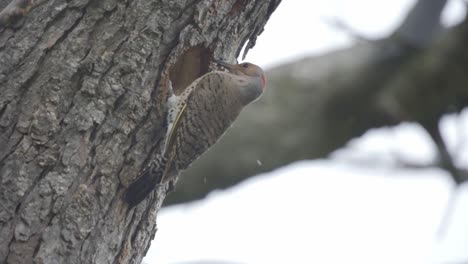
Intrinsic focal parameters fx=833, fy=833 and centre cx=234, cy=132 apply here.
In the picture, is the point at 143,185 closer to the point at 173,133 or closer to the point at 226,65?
the point at 173,133

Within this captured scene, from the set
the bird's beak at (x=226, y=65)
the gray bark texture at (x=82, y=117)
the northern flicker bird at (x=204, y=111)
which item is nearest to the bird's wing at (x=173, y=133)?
the northern flicker bird at (x=204, y=111)

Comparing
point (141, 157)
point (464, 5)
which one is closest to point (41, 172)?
point (141, 157)

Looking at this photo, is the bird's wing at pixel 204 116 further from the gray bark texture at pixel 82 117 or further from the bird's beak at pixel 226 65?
the gray bark texture at pixel 82 117

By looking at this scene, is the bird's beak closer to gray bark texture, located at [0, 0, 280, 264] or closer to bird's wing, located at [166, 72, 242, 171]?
bird's wing, located at [166, 72, 242, 171]

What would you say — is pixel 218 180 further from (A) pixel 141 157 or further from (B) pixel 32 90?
(B) pixel 32 90

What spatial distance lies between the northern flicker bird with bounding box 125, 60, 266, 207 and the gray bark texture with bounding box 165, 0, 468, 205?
0.11 m

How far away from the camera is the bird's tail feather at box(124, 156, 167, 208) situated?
3232 mm

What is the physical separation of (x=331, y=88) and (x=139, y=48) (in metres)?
1.25

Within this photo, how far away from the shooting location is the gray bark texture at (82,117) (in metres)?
2.99

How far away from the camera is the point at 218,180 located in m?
4.55

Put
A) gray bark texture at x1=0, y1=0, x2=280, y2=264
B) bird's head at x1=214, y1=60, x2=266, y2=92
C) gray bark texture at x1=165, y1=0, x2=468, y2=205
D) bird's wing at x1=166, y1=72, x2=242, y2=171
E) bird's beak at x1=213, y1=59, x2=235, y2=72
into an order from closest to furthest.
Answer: gray bark texture at x1=0, y1=0, x2=280, y2=264 → gray bark texture at x1=165, y1=0, x2=468, y2=205 → bird's beak at x1=213, y1=59, x2=235, y2=72 → bird's wing at x1=166, y1=72, x2=242, y2=171 → bird's head at x1=214, y1=60, x2=266, y2=92

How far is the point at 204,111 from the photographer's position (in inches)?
183

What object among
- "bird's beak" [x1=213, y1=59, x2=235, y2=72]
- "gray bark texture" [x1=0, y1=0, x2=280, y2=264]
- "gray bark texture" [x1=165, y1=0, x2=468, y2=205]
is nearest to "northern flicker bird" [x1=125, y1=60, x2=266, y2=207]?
"bird's beak" [x1=213, y1=59, x2=235, y2=72]

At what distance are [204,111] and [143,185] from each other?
1.43 meters
